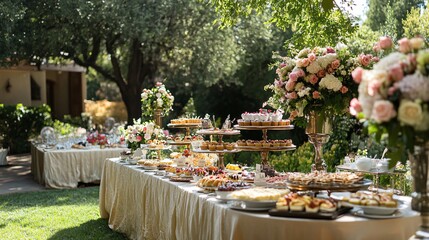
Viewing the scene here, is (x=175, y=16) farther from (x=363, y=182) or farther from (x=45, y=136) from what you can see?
(x=363, y=182)

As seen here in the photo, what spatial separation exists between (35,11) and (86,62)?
9.40 ft

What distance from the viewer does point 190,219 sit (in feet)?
16.2

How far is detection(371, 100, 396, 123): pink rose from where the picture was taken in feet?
10.1

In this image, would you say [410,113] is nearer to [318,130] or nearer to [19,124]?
[318,130]

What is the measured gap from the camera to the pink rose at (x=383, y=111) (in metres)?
3.08

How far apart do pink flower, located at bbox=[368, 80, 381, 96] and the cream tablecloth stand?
9.33 m

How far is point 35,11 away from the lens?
49.7ft

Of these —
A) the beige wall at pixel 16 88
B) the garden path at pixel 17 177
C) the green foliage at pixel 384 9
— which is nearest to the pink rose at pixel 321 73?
the garden path at pixel 17 177

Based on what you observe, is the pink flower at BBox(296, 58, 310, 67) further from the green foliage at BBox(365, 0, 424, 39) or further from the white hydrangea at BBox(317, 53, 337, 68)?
the green foliage at BBox(365, 0, 424, 39)

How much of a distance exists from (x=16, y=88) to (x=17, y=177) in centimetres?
918

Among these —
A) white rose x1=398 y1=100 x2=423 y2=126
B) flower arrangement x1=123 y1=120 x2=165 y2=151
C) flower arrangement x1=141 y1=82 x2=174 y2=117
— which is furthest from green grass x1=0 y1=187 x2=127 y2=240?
white rose x1=398 y1=100 x2=423 y2=126

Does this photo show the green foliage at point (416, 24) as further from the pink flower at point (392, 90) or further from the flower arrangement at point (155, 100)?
the pink flower at point (392, 90)

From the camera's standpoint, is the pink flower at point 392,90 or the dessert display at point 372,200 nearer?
the pink flower at point 392,90

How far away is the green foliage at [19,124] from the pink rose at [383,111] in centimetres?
1772
